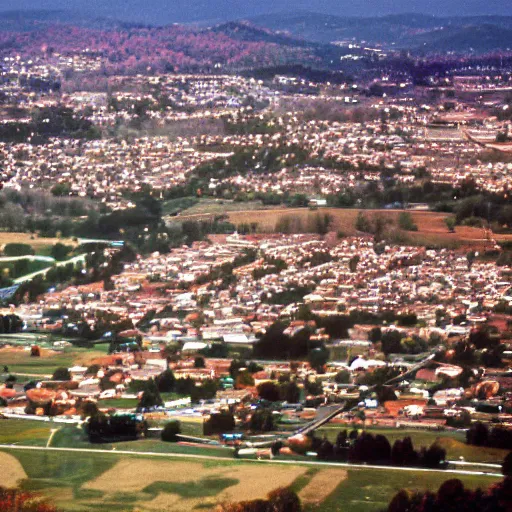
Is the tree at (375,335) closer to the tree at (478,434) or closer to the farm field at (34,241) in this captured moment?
the tree at (478,434)

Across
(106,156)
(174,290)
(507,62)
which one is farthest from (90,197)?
(507,62)

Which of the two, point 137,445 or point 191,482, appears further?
point 137,445

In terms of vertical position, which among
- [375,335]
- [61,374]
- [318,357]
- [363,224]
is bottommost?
[61,374]

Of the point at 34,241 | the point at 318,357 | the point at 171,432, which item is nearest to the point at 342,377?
the point at 318,357

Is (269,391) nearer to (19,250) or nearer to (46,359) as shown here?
(46,359)

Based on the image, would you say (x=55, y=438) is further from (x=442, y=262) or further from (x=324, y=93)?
(x=324, y=93)

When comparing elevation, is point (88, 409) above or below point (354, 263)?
below
